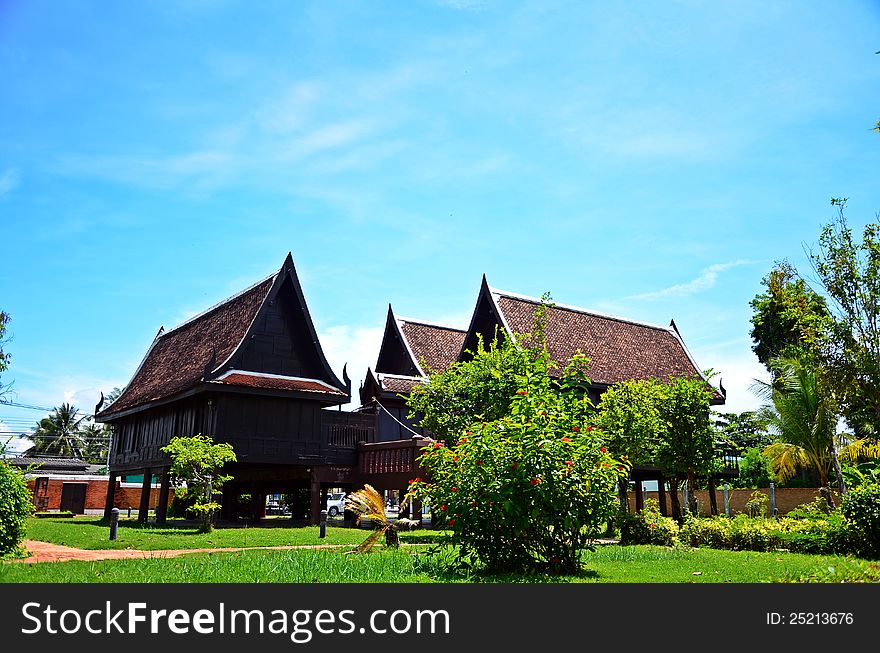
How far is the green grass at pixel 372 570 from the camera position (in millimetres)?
8266

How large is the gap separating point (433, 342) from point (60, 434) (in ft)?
184

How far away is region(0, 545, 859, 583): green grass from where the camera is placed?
8.27m

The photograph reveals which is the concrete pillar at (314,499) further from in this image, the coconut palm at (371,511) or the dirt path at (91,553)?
the coconut palm at (371,511)

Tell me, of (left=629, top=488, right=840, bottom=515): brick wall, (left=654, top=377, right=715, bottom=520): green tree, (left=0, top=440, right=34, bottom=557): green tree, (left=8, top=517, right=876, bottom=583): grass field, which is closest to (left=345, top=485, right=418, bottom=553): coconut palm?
(left=8, top=517, right=876, bottom=583): grass field

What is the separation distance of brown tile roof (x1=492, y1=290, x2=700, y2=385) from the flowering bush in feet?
55.2

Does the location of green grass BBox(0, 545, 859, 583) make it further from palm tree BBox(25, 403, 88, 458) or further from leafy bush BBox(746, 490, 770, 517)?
palm tree BBox(25, 403, 88, 458)

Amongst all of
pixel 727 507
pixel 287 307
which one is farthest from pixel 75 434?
pixel 727 507

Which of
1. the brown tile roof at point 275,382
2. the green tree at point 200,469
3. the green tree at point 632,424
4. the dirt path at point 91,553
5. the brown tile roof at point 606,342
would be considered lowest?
the dirt path at point 91,553

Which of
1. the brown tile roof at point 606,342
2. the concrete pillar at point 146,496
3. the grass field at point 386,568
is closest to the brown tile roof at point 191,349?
the concrete pillar at point 146,496

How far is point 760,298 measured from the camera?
27.0 meters

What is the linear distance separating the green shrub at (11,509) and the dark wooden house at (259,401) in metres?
10.7

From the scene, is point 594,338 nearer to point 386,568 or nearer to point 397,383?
point 397,383
